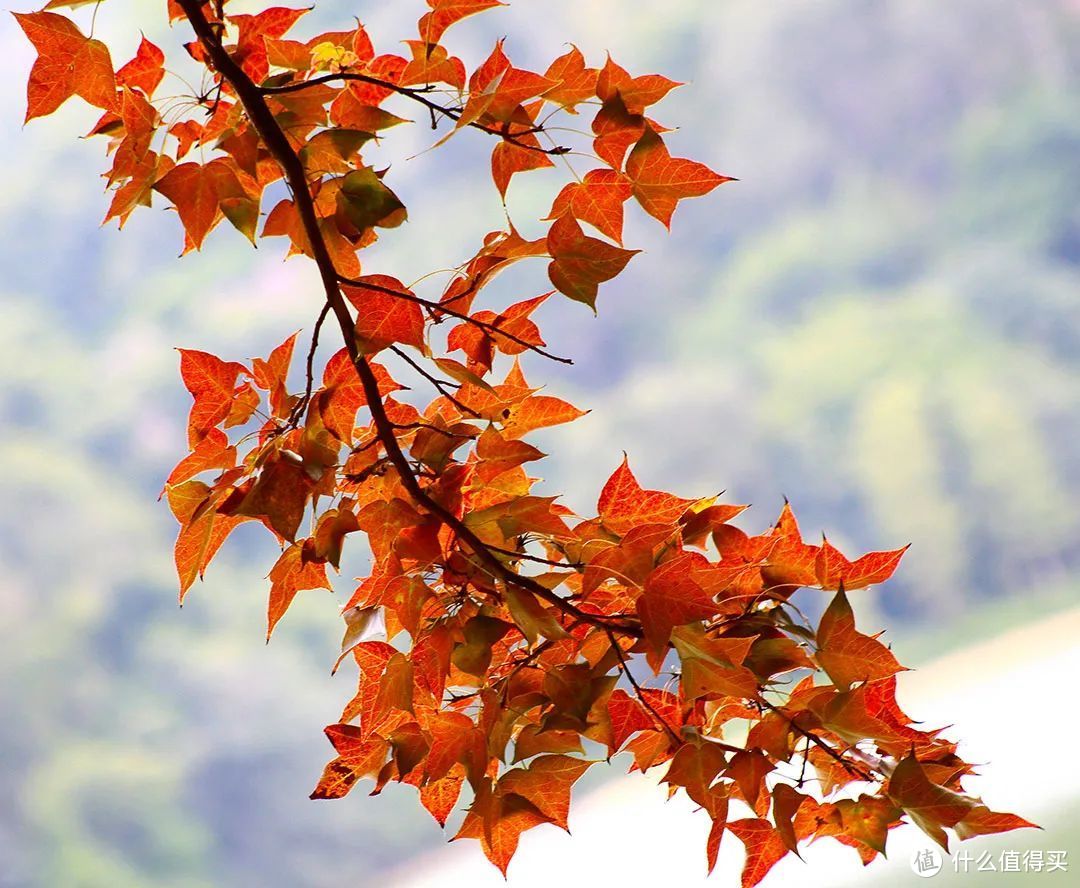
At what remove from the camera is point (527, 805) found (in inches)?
18.1

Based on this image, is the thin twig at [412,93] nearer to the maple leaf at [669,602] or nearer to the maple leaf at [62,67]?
the maple leaf at [62,67]

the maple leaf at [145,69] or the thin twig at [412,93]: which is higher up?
the maple leaf at [145,69]

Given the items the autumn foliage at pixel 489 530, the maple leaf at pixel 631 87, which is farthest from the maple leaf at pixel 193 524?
the maple leaf at pixel 631 87

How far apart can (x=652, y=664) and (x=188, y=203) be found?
263mm

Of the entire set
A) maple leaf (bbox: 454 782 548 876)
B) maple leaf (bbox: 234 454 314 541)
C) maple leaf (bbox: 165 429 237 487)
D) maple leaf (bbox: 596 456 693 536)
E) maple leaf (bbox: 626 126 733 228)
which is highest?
maple leaf (bbox: 626 126 733 228)

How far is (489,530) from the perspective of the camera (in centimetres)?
45

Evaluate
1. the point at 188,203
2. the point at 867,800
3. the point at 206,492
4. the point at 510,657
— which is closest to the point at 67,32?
the point at 188,203

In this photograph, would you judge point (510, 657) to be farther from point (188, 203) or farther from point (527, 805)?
point (188, 203)

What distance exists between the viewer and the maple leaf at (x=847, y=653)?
43cm

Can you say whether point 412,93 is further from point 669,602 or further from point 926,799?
point 926,799

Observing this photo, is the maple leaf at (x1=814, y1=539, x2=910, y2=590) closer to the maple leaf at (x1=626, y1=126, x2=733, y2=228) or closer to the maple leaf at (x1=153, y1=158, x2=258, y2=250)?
the maple leaf at (x1=626, y1=126, x2=733, y2=228)

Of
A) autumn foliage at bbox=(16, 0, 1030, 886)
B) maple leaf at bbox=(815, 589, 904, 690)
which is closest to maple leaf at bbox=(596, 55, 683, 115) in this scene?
autumn foliage at bbox=(16, 0, 1030, 886)

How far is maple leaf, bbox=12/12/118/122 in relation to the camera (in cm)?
44

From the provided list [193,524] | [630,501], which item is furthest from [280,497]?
[630,501]
